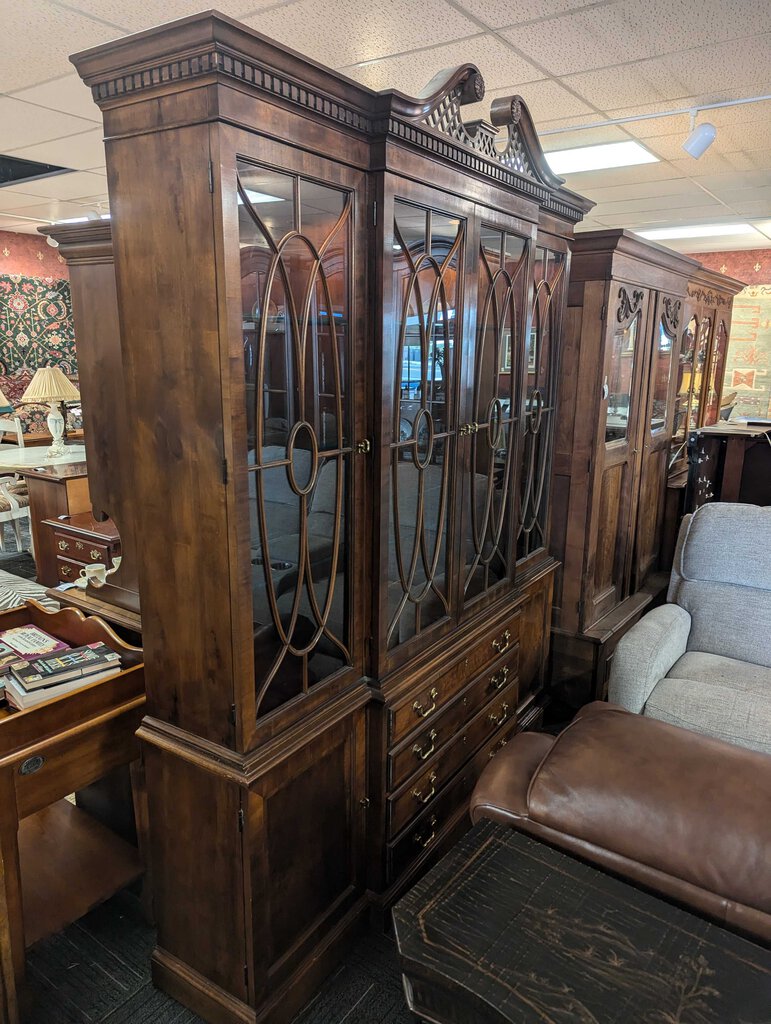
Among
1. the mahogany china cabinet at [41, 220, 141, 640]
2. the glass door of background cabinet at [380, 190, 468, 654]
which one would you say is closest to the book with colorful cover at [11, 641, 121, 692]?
the mahogany china cabinet at [41, 220, 141, 640]

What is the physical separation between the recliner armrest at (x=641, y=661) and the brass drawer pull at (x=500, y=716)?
364 millimetres

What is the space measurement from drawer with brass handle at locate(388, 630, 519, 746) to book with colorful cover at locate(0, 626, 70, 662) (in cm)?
86

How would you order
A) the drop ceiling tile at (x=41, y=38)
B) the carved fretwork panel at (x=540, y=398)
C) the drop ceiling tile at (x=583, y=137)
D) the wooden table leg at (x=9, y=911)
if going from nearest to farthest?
1. the wooden table leg at (x=9, y=911)
2. the drop ceiling tile at (x=41, y=38)
3. the carved fretwork panel at (x=540, y=398)
4. the drop ceiling tile at (x=583, y=137)

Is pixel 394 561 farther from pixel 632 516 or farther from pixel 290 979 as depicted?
pixel 632 516

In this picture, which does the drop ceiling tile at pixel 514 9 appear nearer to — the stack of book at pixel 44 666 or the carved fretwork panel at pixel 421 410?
the carved fretwork panel at pixel 421 410

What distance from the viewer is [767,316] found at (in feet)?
24.0

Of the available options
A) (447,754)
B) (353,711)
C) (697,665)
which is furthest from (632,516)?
(353,711)

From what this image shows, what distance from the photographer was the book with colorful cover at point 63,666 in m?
1.59

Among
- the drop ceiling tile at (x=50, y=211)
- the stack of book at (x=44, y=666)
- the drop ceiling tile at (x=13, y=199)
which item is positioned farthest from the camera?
the drop ceiling tile at (x=50, y=211)

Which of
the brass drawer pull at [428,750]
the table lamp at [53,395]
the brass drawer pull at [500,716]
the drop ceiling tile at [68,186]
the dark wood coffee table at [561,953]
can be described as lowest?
the brass drawer pull at [500,716]

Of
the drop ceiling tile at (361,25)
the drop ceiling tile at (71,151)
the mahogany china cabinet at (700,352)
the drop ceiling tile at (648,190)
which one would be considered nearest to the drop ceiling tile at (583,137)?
the mahogany china cabinet at (700,352)

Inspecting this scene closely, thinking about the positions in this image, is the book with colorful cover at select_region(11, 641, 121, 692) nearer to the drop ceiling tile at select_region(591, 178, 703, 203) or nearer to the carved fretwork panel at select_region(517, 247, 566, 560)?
the carved fretwork panel at select_region(517, 247, 566, 560)

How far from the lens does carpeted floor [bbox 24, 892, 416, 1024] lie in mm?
1659

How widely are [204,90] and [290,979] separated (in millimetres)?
1855
